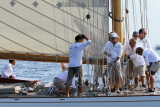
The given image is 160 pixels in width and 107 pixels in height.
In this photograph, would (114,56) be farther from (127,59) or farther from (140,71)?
(140,71)

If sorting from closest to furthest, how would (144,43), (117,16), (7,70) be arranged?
(144,43)
(117,16)
(7,70)

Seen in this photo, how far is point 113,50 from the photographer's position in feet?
33.2

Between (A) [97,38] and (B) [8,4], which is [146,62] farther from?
(B) [8,4]

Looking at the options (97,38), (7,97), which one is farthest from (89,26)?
(7,97)

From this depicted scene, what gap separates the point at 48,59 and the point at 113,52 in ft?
5.94

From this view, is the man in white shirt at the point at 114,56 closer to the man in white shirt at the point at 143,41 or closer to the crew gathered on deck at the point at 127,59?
the crew gathered on deck at the point at 127,59

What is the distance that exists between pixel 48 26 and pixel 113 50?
194cm

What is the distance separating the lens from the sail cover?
10.9m

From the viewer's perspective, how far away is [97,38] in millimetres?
10812

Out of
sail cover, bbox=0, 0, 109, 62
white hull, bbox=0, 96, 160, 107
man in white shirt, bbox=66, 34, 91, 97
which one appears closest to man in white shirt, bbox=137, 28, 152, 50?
sail cover, bbox=0, 0, 109, 62

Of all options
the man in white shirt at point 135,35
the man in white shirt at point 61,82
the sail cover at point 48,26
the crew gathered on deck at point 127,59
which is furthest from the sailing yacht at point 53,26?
the man in white shirt at point 61,82

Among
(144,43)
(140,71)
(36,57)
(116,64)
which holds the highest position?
(144,43)

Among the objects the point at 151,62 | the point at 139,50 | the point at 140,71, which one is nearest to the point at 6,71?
the point at 140,71

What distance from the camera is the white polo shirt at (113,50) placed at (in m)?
10.1
